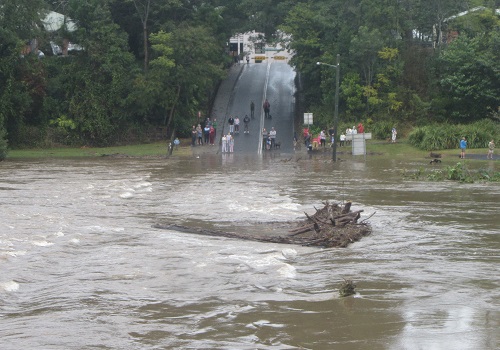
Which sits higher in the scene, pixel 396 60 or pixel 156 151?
pixel 396 60

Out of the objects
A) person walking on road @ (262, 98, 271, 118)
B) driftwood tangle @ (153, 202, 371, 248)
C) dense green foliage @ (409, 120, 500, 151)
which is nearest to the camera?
driftwood tangle @ (153, 202, 371, 248)

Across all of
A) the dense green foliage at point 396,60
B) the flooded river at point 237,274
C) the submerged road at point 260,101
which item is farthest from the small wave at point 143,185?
the dense green foliage at point 396,60

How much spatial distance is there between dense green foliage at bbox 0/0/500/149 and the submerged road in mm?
2648

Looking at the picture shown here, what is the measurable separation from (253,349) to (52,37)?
5784cm

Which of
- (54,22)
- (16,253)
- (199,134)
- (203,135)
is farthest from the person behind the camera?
(54,22)

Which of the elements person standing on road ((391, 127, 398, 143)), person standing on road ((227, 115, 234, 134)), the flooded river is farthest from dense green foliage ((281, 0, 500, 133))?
the flooded river

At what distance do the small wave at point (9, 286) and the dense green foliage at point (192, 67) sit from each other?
40.4 meters

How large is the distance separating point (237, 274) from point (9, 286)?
4.38 meters

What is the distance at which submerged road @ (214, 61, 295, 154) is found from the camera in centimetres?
5959

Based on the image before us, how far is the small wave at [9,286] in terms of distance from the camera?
49.1ft

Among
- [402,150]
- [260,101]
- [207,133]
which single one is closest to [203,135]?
[207,133]

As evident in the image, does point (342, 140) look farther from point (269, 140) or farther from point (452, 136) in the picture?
point (452, 136)

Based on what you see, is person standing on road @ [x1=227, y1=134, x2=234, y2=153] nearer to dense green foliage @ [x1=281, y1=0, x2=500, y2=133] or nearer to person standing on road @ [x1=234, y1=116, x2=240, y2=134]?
person standing on road @ [x1=234, y1=116, x2=240, y2=134]

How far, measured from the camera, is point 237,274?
53.3ft
